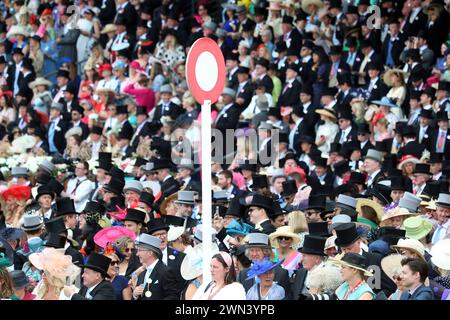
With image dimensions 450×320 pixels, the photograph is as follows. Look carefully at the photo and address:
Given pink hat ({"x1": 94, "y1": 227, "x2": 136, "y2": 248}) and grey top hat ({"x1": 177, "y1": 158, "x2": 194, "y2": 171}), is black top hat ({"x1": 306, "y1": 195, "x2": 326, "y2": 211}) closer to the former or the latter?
pink hat ({"x1": 94, "y1": 227, "x2": 136, "y2": 248})

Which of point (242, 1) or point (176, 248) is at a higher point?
point (242, 1)

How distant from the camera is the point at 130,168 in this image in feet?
67.7

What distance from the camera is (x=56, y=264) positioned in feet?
40.3

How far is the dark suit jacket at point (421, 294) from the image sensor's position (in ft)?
35.0

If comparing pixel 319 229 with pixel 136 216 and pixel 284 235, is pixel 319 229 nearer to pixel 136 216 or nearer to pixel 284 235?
pixel 284 235

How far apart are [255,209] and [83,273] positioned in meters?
3.30

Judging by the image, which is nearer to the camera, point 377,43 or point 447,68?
point 447,68

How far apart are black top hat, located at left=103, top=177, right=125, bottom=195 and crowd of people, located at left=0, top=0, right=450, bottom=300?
25 mm

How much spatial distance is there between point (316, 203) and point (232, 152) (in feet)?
16.7

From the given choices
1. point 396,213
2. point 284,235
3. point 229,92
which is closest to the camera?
point 284,235

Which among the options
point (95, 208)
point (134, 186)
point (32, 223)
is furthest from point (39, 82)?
point (32, 223)
